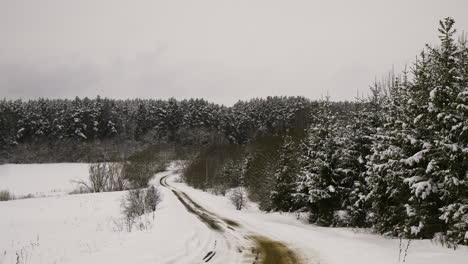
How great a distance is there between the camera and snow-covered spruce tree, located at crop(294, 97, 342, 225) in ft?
77.3

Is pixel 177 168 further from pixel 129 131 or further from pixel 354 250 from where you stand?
pixel 354 250

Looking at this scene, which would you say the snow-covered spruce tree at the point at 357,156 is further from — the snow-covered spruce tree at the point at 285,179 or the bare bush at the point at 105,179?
the bare bush at the point at 105,179

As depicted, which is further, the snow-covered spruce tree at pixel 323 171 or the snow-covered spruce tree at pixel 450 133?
→ the snow-covered spruce tree at pixel 323 171

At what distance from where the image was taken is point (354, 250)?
12.9m

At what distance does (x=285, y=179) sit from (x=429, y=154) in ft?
57.9

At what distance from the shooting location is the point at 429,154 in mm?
14555

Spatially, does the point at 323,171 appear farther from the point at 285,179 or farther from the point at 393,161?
the point at 285,179

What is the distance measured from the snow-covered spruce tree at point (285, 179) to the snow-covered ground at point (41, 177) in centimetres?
4774

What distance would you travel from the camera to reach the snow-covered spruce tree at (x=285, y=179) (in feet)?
102

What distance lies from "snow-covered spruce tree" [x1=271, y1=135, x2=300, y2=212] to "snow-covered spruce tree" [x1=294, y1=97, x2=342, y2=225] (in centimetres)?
554

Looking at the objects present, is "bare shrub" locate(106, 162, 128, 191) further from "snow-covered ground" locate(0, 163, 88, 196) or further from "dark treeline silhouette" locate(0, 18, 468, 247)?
"dark treeline silhouette" locate(0, 18, 468, 247)

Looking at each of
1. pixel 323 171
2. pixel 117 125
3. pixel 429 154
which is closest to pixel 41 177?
pixel 117 125

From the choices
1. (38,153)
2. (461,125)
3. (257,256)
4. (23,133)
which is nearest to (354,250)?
(257,256)

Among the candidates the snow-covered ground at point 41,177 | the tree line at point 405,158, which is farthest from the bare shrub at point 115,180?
the tree line at point 405,158
